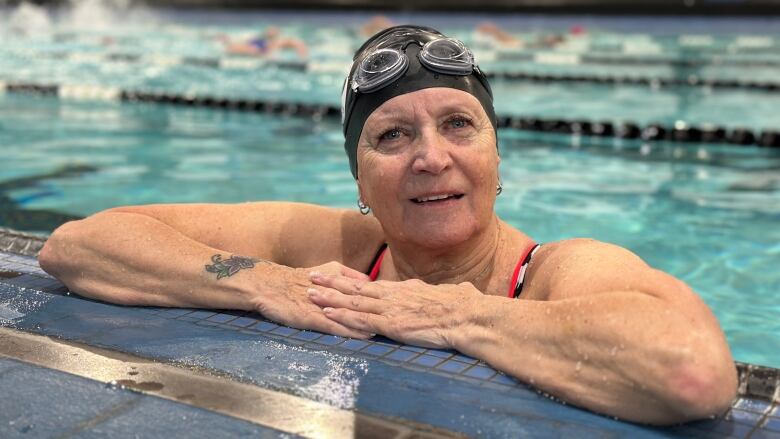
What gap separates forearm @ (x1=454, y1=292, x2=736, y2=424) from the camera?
1.86 meters

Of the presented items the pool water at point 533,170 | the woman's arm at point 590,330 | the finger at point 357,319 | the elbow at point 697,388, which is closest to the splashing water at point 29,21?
the pool water at point 533,170

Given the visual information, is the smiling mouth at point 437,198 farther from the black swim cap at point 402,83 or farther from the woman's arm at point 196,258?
the woman's arm at point 196,258

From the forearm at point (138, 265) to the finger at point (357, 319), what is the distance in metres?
0.30

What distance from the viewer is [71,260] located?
9.09 ft

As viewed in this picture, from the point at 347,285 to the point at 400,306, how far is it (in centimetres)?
19

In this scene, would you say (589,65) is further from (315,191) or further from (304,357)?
(304,357)

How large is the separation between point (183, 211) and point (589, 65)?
12266 millimetres

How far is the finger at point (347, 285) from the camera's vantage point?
8.08 feet

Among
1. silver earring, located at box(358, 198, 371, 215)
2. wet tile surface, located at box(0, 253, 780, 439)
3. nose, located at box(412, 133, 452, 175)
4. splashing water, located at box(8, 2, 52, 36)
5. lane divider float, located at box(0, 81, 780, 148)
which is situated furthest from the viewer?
splashing water, located at box(8, 2, 52, 36)

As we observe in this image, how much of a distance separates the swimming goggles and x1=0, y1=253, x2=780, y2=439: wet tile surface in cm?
75

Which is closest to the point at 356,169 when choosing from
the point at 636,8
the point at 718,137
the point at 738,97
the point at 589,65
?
the point at 718,137

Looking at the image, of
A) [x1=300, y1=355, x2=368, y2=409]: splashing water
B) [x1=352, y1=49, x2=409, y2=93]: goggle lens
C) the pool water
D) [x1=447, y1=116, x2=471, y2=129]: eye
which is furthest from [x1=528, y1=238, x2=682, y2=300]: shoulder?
the pool water

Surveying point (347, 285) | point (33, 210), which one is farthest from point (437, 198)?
point (33, 210)

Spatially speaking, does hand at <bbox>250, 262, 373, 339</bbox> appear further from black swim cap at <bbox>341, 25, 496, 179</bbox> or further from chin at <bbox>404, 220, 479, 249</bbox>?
black swim cap at <bbox>341, 25, 496, 179</bbox>
